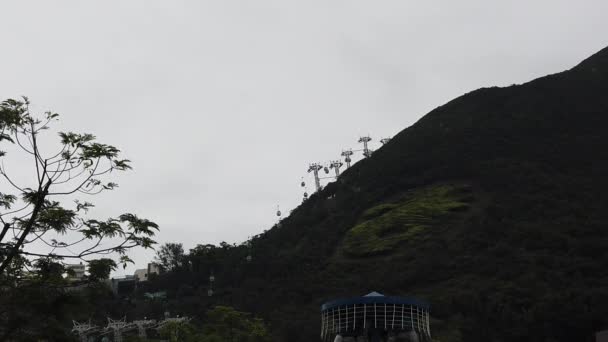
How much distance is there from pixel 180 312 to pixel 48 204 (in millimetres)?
54284

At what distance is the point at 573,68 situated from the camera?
110 metres

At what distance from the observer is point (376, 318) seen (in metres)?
26.5

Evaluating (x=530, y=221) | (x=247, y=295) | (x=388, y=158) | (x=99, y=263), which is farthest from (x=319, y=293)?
(x=99, y=263)

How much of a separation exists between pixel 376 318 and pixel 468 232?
4604 centimetres

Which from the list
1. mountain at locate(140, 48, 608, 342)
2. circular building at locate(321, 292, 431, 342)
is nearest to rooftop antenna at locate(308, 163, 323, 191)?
mountain at locate(140, 48, 608, 342)

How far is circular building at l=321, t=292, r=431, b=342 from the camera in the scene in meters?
26.4

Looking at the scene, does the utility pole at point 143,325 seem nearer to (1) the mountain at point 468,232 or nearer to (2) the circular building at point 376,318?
(1) the mountain at point 468,232

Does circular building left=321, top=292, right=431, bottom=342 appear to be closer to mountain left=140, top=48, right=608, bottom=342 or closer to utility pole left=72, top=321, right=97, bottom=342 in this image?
mountain left=140, top=48, right=608, bottom=342

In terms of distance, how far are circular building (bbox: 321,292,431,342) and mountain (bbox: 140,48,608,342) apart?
17132 mm

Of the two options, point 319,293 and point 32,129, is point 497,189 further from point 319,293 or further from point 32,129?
point 32,129

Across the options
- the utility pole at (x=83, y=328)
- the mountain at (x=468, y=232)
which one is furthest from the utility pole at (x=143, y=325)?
the mountain at (x=468, y=232)

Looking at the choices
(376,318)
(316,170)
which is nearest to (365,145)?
(316,170)

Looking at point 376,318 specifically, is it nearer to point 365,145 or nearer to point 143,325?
point 143,325

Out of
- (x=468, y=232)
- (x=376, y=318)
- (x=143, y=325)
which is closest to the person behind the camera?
(x=376, y=318)
